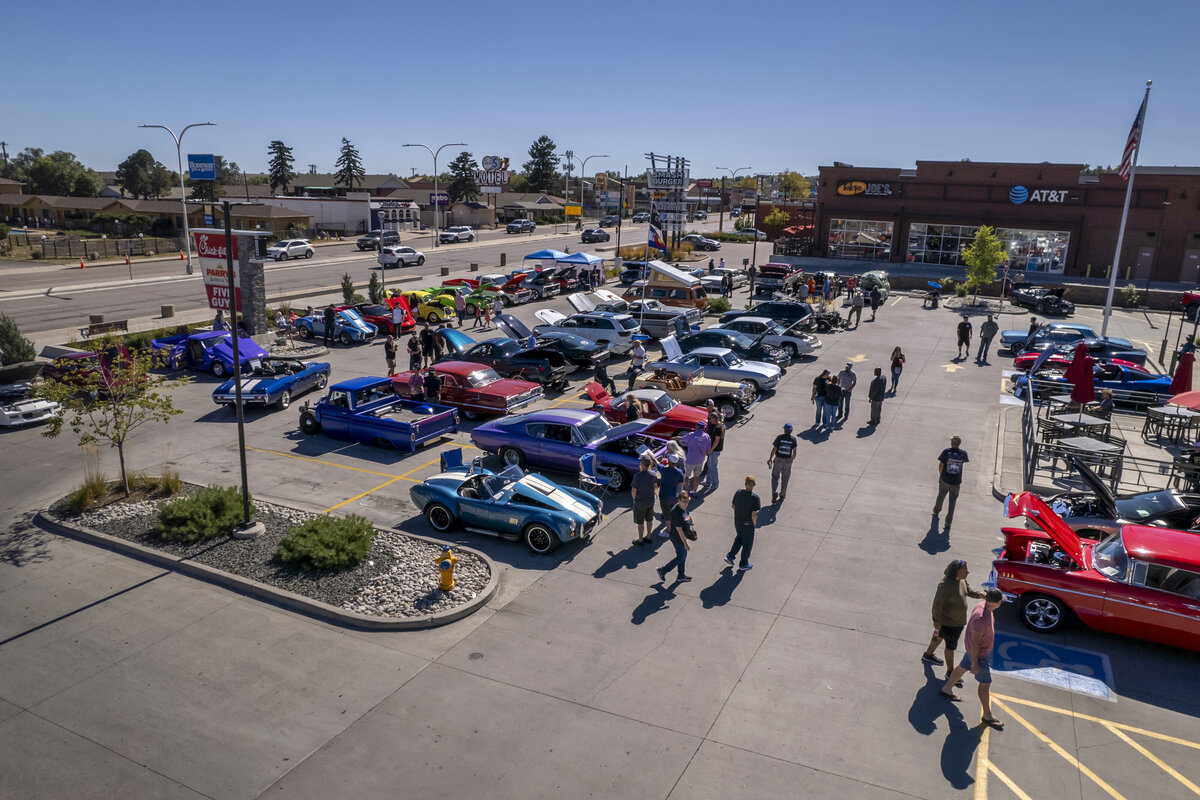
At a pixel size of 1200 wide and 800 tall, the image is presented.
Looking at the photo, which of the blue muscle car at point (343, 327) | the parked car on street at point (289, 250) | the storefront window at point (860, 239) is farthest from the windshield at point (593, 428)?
the parked car on street at point (289, 250)

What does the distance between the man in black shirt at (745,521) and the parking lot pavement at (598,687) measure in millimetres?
249

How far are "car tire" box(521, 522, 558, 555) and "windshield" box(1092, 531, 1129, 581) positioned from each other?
7779mm

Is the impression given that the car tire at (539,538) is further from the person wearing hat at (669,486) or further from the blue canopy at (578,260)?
the blue canopy at (578,260)

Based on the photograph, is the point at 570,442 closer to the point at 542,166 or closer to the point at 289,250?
the point at 289,250

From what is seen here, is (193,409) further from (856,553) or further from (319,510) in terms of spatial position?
(856,553)

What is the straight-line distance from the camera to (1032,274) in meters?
51.5

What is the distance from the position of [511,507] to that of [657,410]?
20.7 feet

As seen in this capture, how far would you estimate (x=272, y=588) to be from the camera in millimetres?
11516

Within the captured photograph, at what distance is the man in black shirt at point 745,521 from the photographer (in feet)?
38.3

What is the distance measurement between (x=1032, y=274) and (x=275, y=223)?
64167mm

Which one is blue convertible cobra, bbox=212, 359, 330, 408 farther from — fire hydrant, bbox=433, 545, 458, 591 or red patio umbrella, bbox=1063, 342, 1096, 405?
red patio umbrella, bbox=1063, 342, 1096, 405

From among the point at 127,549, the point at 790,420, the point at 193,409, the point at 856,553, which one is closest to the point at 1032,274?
the point at 790,420

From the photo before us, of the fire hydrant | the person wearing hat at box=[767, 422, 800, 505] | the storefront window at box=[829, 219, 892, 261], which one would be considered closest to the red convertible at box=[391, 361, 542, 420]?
the person wearing hat at box=[767, 422, 800, 505]

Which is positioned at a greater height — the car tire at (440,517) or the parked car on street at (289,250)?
the parked car on street at (289,250)
